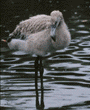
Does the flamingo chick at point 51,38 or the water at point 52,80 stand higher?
the flamingo chick at point 51,38

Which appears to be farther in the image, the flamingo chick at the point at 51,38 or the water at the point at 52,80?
the flamingo chick at the point at 51,38

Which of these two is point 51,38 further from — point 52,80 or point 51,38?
point 52,80

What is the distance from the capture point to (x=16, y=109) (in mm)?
6152

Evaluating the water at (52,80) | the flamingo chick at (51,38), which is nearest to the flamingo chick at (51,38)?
the flamingo chick at (51,38)

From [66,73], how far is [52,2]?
11.6 metres

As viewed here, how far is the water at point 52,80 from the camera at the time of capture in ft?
21.0

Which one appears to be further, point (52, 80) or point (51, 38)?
point (52, 80)

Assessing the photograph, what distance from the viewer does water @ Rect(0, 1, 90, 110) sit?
6.41 metres

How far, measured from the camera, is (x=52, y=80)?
7.69m

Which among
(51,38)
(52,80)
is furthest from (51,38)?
(52,80)

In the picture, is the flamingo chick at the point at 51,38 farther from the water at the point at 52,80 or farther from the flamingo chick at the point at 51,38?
the water at the point at 52,80

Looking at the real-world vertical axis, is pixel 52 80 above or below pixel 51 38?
below

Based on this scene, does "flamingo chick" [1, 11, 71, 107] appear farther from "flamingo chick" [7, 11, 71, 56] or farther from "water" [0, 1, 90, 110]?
"water" [0, 1, 90, 110]

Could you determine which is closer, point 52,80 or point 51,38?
point 51,38
